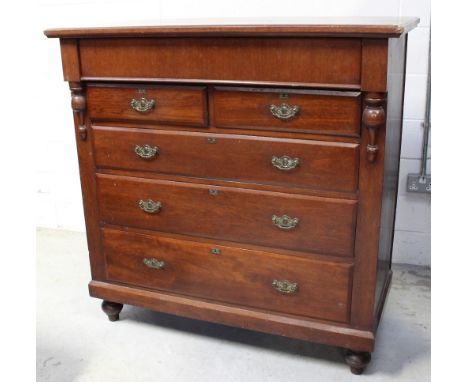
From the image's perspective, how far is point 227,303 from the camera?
6.22ft

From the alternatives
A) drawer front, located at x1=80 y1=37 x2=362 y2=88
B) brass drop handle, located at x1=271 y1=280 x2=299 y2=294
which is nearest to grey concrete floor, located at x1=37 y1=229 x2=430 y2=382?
brass drop handle, located at x1=271 y1=280 x2=299 y2=294

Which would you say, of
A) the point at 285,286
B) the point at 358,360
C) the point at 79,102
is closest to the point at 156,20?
the point at 79,102

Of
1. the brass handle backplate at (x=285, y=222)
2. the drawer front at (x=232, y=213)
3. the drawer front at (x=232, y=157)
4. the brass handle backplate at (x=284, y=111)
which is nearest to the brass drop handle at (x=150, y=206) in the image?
the drawer front at (x=232, y=213)

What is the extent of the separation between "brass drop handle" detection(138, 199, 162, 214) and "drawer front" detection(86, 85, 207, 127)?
0.93 feet

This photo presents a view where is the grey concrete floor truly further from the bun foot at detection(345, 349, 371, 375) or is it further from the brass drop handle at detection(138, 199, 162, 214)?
the brass drop handle at detection(138, 199, 162, 214)

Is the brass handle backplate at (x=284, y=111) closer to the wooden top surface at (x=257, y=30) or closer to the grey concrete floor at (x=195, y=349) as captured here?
the wooden top surface at (x=257, y=30)

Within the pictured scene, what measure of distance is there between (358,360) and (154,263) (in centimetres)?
77

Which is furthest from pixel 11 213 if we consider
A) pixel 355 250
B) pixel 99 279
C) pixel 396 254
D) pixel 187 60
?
pixel 396 254

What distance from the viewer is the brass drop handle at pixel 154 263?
196 centimetres

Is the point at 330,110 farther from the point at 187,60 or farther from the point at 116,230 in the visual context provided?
the point at 116,230

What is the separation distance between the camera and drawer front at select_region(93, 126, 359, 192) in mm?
1630

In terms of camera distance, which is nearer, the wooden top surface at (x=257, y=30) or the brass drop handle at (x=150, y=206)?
the wooden top surface at (x=257, y=30)

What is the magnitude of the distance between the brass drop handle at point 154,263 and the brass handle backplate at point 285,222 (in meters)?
0.47

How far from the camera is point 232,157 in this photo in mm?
1738
